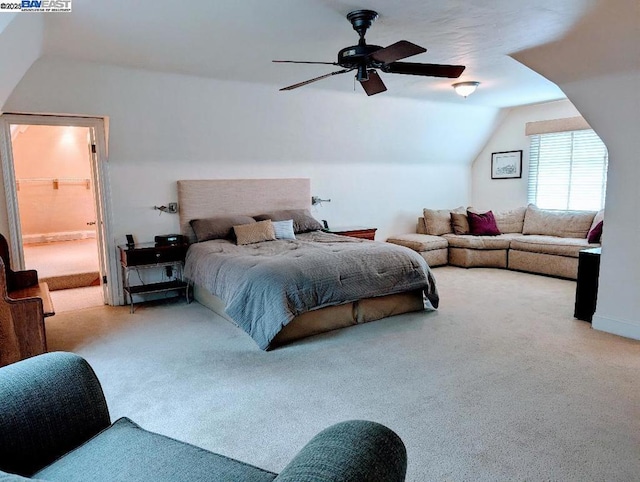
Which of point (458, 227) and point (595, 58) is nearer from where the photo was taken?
point (595, 58)

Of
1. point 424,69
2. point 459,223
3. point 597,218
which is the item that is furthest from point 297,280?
point 597,218

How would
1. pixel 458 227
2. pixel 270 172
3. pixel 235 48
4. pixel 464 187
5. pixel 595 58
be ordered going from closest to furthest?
pixel 595 58 → pixel 235 48 → pixel 270 172 → pixel 458 227 → pixel 464 187

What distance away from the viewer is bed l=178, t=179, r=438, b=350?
3.52m

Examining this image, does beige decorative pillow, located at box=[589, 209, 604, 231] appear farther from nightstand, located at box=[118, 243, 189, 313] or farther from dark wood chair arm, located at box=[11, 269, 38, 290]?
dark wood chair arm, located at box=[11, 269, 38, 290]

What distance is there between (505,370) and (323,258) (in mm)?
1669

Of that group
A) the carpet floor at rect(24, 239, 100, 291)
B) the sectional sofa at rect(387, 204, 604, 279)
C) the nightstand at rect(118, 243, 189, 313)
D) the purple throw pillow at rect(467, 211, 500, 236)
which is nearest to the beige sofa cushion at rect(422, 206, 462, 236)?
the sectional sofa at rect(387, 204, 604, 279)

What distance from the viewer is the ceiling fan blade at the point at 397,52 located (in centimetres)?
261

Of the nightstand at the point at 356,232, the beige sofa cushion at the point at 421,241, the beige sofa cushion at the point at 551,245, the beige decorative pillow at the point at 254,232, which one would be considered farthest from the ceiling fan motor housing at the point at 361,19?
the beige sofa cushion at the point at 551,245

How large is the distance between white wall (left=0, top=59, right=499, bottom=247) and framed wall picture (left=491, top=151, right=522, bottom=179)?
390mm

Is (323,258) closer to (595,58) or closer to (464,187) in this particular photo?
(595,58)

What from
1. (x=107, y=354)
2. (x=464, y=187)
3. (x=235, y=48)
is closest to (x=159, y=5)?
(x=235, y=48)

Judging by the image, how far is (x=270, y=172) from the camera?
5820 millimetres

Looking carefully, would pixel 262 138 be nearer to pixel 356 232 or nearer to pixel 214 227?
pixel 214 227

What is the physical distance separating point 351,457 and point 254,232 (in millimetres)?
4020
